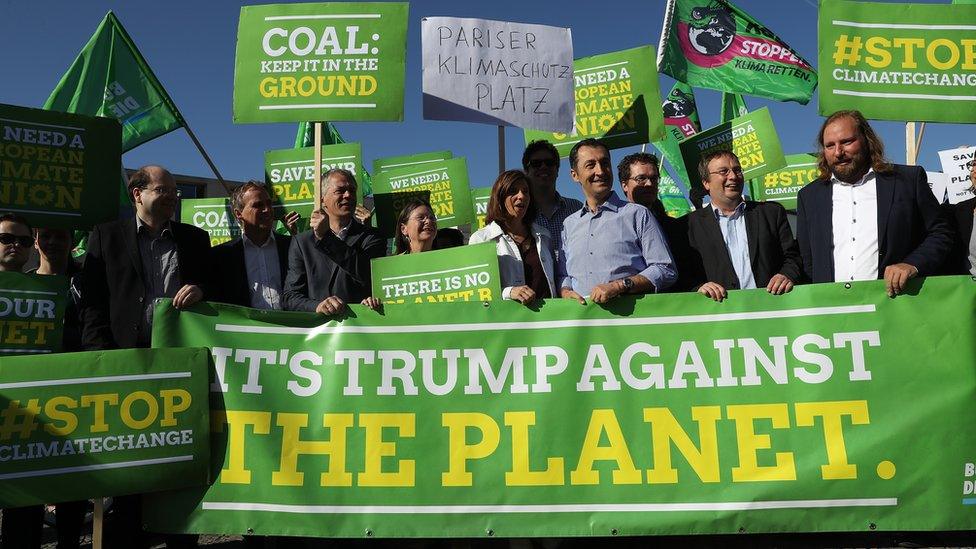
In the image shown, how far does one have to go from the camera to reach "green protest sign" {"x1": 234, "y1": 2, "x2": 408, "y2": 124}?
175 inches

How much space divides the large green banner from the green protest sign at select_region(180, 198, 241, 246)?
13.6ft

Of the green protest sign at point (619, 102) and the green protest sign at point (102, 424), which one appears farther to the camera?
the green protest sign at point (619, 102)

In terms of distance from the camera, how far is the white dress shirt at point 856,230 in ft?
11.2

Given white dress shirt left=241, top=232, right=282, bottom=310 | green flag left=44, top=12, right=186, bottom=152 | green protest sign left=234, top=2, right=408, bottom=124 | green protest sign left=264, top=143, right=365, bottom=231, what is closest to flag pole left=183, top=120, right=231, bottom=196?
green flag left=44, top=12, right=186, bottom=152

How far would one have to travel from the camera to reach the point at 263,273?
3.93 meters

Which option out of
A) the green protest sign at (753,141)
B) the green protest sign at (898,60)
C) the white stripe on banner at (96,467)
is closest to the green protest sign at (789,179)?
the green protest sign at (753,141)

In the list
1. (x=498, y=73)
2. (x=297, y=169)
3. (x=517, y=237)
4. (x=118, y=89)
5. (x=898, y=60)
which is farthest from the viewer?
(x=297, y=169)

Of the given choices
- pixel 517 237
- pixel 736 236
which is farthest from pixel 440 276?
pixel 736 236

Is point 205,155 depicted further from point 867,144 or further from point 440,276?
point 867,144

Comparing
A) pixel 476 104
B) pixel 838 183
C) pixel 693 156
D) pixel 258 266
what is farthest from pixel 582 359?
pixel 693 156

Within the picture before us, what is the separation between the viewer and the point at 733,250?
3.80m

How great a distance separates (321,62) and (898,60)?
3555 millimetres

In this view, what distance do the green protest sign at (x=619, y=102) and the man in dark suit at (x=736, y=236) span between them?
1842 mm

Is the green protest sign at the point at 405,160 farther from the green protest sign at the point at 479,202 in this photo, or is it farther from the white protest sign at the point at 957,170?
the white protest sign at the point at 957,170
